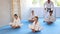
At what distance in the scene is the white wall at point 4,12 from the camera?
5.26m

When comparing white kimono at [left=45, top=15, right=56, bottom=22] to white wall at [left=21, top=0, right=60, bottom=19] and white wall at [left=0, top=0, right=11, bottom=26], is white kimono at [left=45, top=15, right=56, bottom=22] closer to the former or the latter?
white wall at [left=21, top=0, right=60, bottom=19]

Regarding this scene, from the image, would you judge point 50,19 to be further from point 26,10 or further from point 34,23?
point 34,23

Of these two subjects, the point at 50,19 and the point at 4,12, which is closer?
the point at 4,12

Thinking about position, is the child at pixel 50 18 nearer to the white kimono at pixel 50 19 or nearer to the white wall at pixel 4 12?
the white kimono at pixel 50 19

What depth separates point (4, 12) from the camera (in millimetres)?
5379

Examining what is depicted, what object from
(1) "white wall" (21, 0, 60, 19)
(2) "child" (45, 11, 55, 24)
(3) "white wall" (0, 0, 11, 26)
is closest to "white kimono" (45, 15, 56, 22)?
(2) "child" (45, 11, 55, 24)

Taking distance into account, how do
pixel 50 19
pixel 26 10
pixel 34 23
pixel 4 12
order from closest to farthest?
pixel 34 23, pixel 4 12, pixel 50 19, pixel 26 10

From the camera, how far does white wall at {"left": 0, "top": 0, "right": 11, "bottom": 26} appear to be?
5262mm

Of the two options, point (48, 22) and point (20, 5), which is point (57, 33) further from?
A: point (20, 5)

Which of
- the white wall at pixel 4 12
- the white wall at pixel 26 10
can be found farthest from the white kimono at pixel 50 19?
the white wall at pixel 4 12

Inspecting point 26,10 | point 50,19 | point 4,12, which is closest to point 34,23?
point 4,12

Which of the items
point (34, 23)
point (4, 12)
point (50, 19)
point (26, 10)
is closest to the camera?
point (34, 23)

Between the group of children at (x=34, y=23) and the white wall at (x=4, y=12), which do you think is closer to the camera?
the group of children at (x=34, y=23)

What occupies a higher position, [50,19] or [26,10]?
[26,10]
